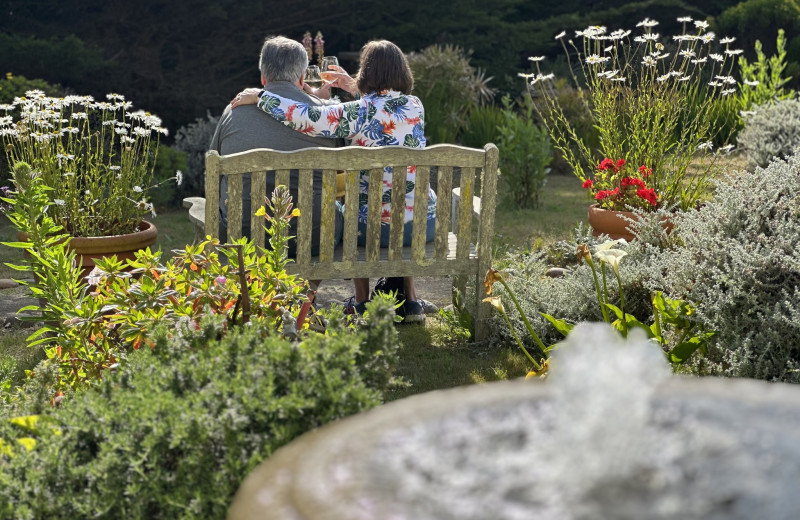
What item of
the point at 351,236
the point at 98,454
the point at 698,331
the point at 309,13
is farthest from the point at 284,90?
the point at 309,13

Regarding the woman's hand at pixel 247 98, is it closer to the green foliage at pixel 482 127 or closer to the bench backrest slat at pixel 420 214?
the bench backrest slat at pixel 420 214

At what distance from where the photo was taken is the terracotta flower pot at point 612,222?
5.32 m

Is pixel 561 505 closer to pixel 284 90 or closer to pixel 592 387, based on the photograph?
pixel 592 387

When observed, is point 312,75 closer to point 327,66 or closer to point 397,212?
point 327,66

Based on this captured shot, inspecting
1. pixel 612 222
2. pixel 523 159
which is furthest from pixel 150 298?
pixel 523 159

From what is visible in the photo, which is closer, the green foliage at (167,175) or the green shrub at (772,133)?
the green shrub at (772,133)

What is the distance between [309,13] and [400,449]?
13.0 metres

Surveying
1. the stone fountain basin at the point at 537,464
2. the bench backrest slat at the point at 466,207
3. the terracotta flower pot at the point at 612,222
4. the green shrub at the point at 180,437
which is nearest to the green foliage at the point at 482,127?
the terracotta flower pot at the point at 612,222

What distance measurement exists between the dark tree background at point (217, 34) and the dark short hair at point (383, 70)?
6411 mm

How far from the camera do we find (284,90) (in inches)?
179

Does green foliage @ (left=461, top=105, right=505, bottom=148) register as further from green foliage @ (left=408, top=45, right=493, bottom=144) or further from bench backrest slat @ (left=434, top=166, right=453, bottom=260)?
bench backrest slat @ (left=434, top=166, right=453, bottom=260)

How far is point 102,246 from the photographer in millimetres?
4480

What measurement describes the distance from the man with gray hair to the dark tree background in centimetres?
621

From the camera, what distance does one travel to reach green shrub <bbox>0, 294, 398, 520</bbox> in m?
1.75
